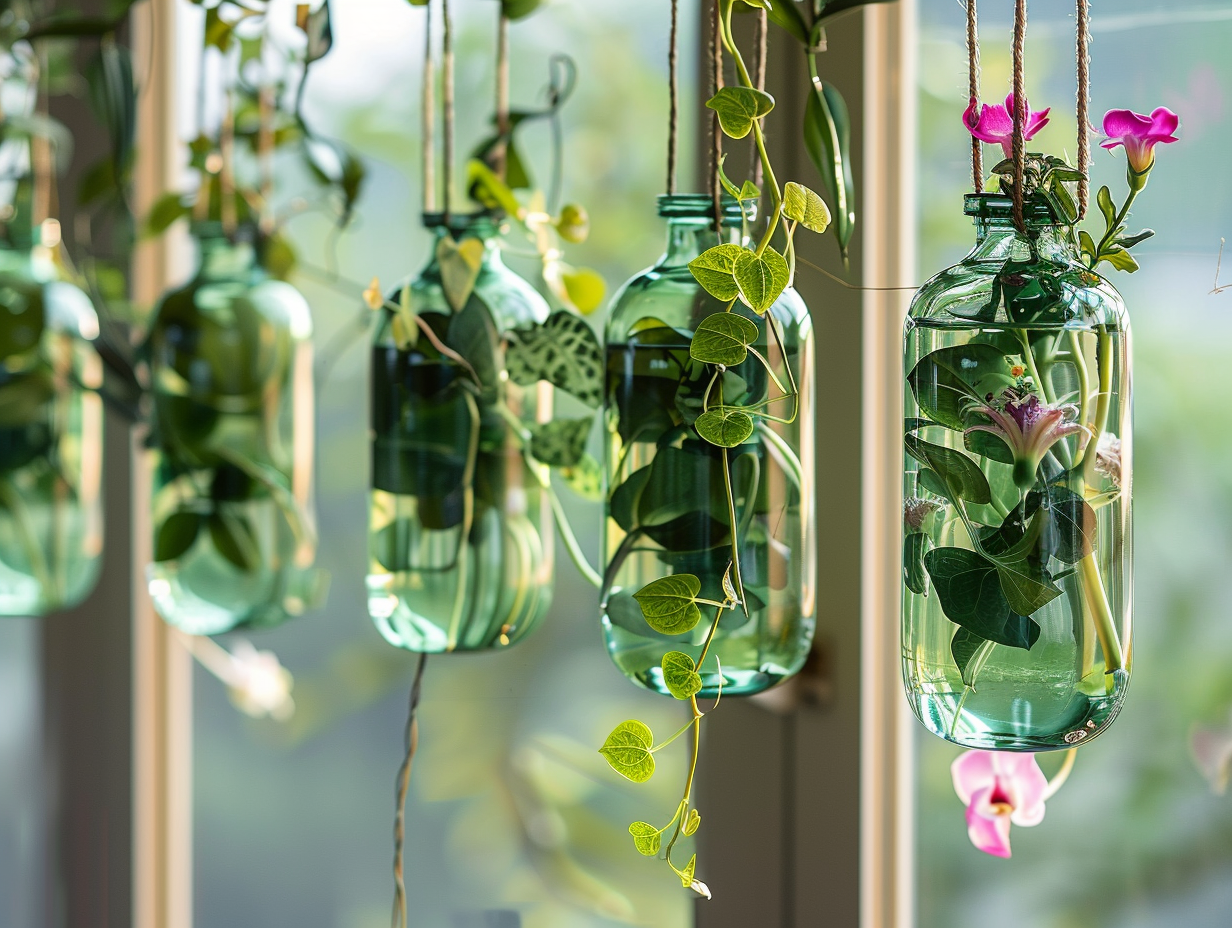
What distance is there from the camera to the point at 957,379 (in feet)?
1.56

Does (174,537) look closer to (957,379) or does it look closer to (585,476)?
(585,476)

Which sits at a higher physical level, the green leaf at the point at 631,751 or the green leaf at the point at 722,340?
the green leaf at the point at 722,340

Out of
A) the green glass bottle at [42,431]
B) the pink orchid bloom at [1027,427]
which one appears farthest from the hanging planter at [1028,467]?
the green glass bottle at [42,431]

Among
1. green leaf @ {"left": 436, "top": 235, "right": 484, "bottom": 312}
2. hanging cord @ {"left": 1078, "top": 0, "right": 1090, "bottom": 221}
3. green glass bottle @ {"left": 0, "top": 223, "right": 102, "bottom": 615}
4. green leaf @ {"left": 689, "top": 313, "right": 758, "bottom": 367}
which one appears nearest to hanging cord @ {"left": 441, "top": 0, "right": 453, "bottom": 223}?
green leaf @ {"left": 436, "top": 235, "right": 484, "bottom": 312}

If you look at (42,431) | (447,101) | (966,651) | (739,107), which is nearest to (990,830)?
(966,651)

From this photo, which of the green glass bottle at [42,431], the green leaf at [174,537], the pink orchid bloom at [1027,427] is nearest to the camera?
the pink orchid bloom at [1027,427]

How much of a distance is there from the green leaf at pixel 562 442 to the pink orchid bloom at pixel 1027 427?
28 cm

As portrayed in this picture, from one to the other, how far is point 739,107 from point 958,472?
18 cm

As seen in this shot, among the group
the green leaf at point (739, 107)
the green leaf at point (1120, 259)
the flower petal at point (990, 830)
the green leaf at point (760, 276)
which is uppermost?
the green leaf at point (739, 107)

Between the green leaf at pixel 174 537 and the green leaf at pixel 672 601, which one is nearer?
the green leaf at pixel 672 601

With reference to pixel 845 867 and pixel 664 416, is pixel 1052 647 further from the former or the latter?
pixel 845 867

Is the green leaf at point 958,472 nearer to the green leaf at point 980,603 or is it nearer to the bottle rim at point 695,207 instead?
the green leaf at point 980,603

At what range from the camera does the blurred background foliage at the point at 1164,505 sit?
70 centimetres

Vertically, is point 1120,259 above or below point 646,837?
above
